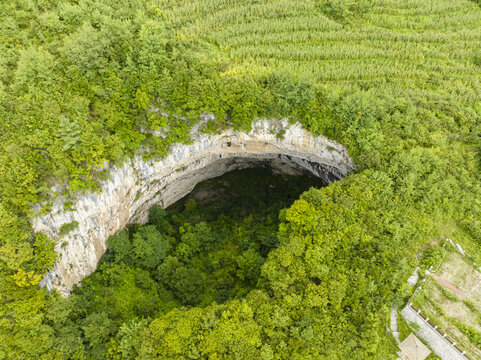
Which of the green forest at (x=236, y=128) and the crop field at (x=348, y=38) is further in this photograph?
the crop field at (x=348, y=38)

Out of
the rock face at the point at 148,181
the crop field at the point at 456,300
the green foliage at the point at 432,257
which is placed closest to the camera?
the crop field at the point at 456,300

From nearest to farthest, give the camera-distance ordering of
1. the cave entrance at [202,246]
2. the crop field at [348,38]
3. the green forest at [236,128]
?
the green forest at [236,128] < the cave entrance at [202,246] < the crop field at [348,38]

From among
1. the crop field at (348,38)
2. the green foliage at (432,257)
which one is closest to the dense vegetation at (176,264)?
the green foliage at (432,257)

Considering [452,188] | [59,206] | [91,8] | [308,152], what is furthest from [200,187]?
[452,188]

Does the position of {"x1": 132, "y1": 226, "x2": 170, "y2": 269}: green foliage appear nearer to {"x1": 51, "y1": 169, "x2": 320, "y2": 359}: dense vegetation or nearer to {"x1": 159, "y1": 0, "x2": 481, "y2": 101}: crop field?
{"x1": 51, "y1": 169, "x2": 320, "y2": 359}: dense vegetation

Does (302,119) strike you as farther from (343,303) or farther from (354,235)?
(343,303)

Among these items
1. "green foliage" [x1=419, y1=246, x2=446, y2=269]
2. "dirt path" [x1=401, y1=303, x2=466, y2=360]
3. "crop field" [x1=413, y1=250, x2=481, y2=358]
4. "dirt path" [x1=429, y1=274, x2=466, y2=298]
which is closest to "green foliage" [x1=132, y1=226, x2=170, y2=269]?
"dirt path" [x1=401, y1=303, x2=466, y2=360]

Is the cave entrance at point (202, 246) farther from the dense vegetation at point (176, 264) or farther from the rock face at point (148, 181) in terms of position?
the rock face at point (148, 181)

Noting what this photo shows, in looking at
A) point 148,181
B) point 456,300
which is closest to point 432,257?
point 456,300
